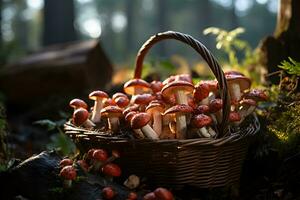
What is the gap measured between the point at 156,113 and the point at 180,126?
251mm

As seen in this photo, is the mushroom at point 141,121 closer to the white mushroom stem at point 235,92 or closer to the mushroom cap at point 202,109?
the mushroom cap at point 202,109

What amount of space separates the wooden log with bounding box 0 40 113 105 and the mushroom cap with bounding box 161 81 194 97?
4.46 meters

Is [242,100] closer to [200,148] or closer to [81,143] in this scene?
[200,148]

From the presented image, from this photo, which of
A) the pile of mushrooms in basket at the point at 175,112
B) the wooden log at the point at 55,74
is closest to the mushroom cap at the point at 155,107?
the pile of mushrooms in basket at the point at 175,112

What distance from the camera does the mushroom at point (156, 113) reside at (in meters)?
3.17

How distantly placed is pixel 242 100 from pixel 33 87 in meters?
5.72

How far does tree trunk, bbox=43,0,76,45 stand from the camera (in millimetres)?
13086

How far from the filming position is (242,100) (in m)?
3.45

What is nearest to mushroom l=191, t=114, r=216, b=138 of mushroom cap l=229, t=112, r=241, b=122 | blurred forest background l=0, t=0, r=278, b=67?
mushroom cap l=229, t=112, r=241, b=122

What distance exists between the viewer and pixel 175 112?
3037mm

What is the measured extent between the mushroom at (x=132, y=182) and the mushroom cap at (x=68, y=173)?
41cm

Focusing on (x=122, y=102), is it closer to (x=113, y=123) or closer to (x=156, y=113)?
(x=113, y=123)

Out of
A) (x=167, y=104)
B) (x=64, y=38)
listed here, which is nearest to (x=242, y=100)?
(x=167, y=104)

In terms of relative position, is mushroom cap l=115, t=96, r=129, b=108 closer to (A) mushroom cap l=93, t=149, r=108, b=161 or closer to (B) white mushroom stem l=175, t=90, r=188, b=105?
(B) white mushroom stem l=175, t=90, r=188, b=105
